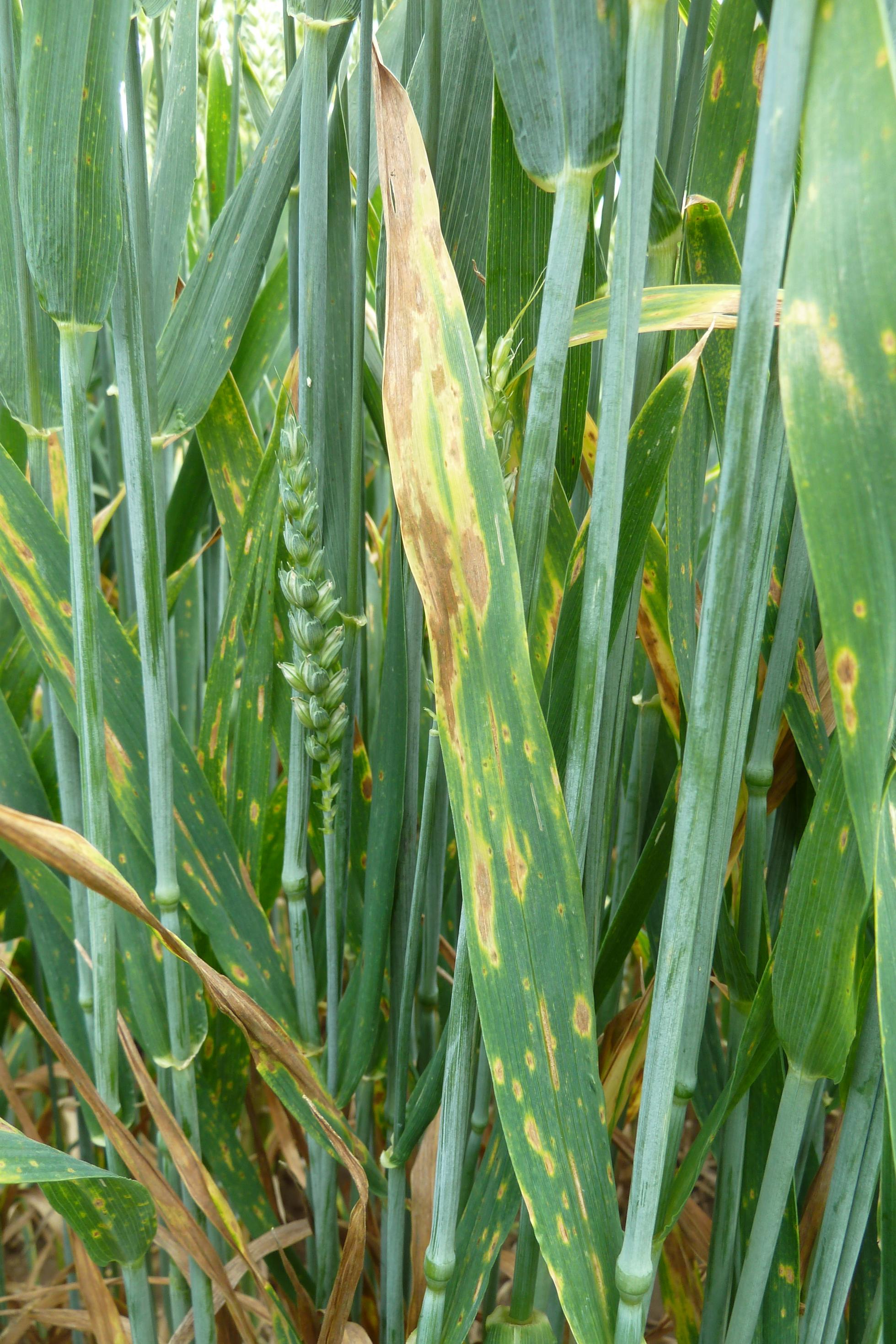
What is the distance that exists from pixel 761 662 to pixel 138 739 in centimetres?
38

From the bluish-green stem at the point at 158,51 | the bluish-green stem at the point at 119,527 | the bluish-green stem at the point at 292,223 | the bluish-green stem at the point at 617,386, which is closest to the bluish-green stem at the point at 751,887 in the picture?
the bluish-green stem at the point at 617,386

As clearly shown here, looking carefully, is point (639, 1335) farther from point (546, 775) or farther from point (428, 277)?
point (428, 277)

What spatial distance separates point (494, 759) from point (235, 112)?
1.98 feet

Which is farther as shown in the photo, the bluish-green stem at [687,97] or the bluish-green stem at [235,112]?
the bluish-green stem at [235,112]

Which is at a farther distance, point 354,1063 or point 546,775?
point 354,1063

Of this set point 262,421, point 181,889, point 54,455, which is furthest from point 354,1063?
point 262,421

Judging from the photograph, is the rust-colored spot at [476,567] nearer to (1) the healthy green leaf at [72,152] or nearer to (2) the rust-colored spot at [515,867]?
(2) the rust-colored spot at [515,867]

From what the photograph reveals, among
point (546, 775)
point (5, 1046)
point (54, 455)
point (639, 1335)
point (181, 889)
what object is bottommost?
point (5, 1046)

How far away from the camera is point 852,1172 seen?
474 mm

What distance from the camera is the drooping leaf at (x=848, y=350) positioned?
26 cm

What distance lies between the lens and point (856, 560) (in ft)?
0.99

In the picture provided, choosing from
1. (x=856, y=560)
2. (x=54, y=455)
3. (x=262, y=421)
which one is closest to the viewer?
(x=856, y=560)

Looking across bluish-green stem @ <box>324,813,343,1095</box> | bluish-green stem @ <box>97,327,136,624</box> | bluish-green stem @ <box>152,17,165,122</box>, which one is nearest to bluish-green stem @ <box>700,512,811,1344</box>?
bluish-green stem @ <box>324,813,343,1095</box>

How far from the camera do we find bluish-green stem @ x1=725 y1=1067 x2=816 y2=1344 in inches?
17.7
